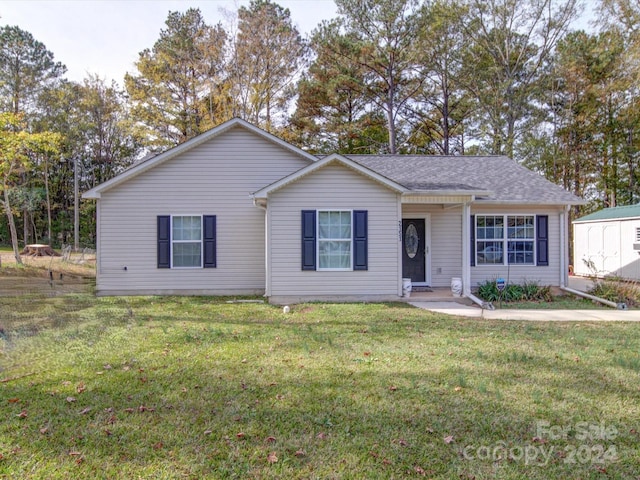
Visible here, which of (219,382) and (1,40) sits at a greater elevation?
(1,40)

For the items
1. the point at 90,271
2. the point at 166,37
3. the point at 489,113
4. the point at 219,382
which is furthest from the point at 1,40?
the point at 219,382

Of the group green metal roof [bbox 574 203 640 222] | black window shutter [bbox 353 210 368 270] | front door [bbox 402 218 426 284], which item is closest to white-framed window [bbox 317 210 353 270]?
black window shutter [bbox 353 210 368 270]

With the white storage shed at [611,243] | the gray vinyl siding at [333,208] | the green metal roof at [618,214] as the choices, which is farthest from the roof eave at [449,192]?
the green metal roof at [618,214]

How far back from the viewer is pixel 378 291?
31.1ft

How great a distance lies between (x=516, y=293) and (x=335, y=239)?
4757 mm

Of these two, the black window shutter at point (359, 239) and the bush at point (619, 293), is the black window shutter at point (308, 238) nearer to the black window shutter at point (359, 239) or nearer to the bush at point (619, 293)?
the black window shutter at point (359, 239)

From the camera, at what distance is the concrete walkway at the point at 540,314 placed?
773cm

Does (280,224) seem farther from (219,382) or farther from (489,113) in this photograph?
(489,113)

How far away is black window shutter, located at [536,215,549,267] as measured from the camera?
1101 centimetres

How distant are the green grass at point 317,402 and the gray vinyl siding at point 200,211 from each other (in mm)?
3824

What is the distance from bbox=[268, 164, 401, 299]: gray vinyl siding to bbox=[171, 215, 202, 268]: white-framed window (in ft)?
8.21

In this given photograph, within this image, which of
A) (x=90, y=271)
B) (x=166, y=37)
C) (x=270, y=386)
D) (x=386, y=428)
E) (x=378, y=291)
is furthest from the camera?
(x=166, y=37)

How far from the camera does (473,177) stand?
39.1 ft

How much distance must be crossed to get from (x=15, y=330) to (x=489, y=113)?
22490mm
